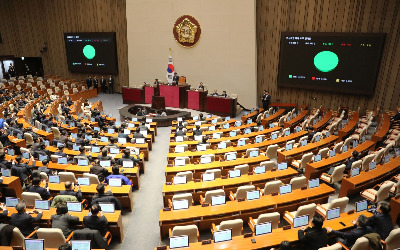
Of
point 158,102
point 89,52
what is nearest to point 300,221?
point 158,102

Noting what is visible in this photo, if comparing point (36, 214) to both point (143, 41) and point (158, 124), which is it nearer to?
point (158, 124)

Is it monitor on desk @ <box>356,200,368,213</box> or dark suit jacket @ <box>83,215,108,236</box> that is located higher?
monitor on desk @ <box>356,200,368,213</box>

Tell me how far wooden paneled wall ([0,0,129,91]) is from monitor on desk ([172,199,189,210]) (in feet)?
51.9

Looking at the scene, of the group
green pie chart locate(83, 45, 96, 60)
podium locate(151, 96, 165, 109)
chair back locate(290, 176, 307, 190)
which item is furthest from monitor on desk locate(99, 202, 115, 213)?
green pie chart locate(83, 45, 96, 60)

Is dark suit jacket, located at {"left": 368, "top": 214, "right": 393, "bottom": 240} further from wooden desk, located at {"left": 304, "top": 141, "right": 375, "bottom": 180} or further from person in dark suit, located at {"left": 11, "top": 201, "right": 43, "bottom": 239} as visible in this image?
person in dark suit, located at {"left": 11, "top": 201, "right": 43, "bottom": 239}

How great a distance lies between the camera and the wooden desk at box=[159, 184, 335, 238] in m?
5.33

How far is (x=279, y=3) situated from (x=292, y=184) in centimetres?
1156

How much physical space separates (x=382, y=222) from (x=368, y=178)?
231 centimetres

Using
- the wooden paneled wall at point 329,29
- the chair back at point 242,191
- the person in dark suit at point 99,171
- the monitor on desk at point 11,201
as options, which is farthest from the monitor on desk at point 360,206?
the wooden paneled wall at point 329,29

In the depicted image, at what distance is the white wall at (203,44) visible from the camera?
15656mm

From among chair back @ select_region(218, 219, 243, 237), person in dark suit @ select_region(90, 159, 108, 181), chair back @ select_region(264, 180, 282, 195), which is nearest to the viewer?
chair back @ select_region(218, 219, 243, 237)

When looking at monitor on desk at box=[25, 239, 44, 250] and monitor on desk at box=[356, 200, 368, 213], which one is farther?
monitor on desk at box=[356, 200, 368, 213]

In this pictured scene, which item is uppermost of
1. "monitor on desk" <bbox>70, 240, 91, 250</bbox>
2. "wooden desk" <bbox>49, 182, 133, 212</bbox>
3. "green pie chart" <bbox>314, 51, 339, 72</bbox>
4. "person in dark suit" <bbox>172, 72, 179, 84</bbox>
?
"green pie chart" <bbox>314, 51, 339, 72</bbox>

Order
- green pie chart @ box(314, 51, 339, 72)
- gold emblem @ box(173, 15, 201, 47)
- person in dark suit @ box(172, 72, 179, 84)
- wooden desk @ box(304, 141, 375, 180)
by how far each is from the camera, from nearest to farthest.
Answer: wooden desk @ box(304, 141, 375, 180)
green pie chart @ box(314, 51, 339, 72)
gold emblem @ box(173, 15, 201, 47)
person in dark suit @ box(172, 72, 179, 84)
